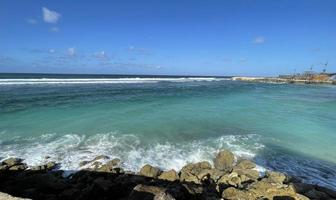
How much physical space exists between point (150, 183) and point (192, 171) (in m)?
1.66

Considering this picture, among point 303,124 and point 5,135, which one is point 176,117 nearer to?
point 303,124

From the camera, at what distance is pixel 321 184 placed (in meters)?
8.26

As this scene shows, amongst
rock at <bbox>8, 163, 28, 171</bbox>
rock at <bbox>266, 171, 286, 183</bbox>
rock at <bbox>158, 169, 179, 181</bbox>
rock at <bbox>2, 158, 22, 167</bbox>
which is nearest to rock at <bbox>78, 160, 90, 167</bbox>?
rock at <bbox>8, 163, 28, 171</bbox>

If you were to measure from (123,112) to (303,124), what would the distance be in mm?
11663

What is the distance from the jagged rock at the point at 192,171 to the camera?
7.87 m

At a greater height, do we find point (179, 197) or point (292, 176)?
point (179, 197)

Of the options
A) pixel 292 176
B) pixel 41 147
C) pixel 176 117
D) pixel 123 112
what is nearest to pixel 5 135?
pixel 41 147

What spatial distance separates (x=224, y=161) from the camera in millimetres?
9367

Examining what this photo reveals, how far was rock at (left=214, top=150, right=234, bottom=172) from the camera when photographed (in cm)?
911

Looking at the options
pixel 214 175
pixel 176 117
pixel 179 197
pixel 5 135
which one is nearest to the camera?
pixel 179 197

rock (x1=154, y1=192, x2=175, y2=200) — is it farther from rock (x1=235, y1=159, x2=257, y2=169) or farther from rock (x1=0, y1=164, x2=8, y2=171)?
rock (x1=0, y1=164, x2=8, y2=171)

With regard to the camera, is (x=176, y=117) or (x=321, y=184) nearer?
Result: (x=321, y=184)

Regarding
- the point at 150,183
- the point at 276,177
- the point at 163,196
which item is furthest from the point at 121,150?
the point at 163,196

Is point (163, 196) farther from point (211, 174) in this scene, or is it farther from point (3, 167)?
point (3, 167)
